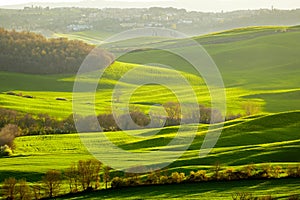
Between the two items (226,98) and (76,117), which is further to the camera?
(226,98)

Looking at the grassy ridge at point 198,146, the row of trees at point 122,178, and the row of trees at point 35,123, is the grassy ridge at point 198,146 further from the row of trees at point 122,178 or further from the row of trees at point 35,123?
the row of trees at point 35,123

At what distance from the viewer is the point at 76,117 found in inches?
2724

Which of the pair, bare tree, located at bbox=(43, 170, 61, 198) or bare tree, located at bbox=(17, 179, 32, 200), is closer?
bare tree, located at bbox=(17, 179, 32, 200)

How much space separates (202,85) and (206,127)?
48.5 metres

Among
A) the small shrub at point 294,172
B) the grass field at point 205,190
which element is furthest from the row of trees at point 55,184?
the small shrub at point 294,172

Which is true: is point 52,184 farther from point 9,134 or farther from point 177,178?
point 9,134

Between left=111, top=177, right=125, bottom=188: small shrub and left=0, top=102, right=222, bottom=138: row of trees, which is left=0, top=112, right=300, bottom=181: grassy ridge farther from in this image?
left=111, top=177, right=125, bottom=188: small shrub

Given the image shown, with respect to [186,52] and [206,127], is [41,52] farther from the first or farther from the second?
[206,127]

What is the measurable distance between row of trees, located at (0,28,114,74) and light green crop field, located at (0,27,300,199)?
170 inches

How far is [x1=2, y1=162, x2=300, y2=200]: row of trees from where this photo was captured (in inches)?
1379

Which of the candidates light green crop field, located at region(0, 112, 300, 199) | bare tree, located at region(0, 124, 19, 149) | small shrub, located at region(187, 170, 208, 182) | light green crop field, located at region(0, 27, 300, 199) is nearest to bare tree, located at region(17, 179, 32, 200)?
light green crop field, located at region(0, 27, 300, 199)

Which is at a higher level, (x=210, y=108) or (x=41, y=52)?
(x=41, y=52)

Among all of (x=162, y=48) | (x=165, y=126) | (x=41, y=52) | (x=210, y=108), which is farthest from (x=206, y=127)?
(x=162, y=48)

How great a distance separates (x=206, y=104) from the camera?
84812mm
